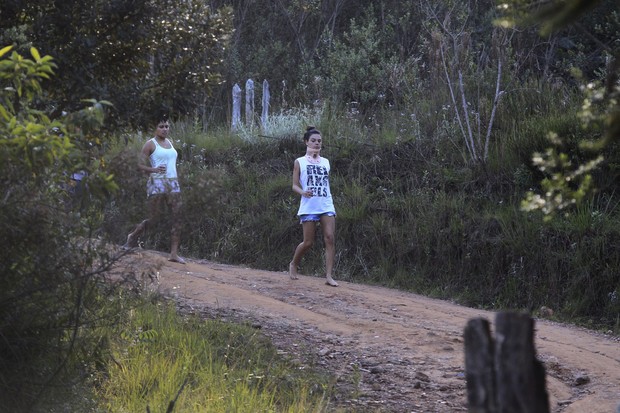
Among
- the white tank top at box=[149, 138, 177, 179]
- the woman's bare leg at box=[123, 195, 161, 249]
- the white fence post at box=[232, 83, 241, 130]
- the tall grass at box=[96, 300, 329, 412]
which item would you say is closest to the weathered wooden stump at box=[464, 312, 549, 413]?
the woman's bare leg at box=[123, 195, 161, 249]

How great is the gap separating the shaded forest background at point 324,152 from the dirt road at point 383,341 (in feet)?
4.44

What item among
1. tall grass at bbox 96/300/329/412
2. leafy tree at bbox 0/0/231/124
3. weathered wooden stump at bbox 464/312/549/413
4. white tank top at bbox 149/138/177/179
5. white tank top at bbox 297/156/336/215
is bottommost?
tall grass at bbox 96/300/329/412

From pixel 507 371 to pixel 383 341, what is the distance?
7.00 meters

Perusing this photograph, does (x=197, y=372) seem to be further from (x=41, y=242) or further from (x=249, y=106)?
(x=249, y=106)

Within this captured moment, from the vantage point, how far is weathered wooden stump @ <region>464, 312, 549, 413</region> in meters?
2.66

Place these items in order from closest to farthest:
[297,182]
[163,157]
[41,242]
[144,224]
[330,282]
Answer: [41,242] → [144,224] → [297,182] → [330,282] → [163,157]

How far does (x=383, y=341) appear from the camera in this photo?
9641 millimetres

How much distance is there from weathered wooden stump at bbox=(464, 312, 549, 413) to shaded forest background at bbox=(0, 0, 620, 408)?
683mm

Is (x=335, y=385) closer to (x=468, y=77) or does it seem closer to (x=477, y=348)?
(x=477, y=348)

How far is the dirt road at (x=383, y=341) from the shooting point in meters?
8.20

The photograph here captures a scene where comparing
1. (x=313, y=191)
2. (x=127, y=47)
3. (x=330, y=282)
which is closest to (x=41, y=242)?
(x=127, y=47)

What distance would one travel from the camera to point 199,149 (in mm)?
20031

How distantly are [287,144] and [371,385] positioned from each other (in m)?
11.4

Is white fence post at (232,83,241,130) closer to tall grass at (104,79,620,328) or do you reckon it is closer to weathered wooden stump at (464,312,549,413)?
tall grass at (104,79,620,328)
